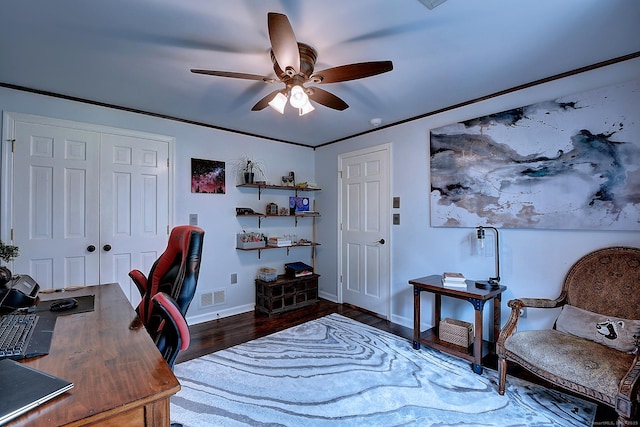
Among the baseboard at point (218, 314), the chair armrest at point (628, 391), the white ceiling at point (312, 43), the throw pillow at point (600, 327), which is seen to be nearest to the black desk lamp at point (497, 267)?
the throw pillow at point (600, 327)

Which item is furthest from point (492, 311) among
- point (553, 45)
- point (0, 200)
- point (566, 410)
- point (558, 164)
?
point (0, 200)

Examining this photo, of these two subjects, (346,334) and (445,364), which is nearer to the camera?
(445,364)

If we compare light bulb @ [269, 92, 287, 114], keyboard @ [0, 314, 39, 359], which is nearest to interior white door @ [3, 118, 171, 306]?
keyboard @ [0, 314, 39, 359]

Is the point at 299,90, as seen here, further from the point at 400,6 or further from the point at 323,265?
the point at 323,265

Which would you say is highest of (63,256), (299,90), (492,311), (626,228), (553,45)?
(553,45)

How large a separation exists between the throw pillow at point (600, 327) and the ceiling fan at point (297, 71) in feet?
6.97

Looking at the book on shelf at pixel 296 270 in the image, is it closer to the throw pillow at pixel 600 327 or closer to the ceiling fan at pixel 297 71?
the ceiling fan at pixel 297 71

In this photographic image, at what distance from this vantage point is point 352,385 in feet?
7.20

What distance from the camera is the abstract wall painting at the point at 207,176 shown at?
3.50 m

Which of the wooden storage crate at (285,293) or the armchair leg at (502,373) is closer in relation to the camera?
the armchair leg at (502,373)

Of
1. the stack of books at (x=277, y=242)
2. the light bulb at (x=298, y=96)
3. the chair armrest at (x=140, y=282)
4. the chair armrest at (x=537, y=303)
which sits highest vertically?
the light bulb at (x=298, y=96)

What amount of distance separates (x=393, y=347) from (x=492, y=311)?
980mm

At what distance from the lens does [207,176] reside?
359 centimetres

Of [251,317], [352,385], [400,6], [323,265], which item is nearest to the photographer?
[400,6]
